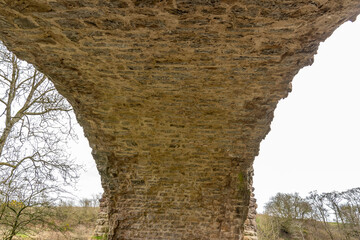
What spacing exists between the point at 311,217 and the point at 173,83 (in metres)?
20.3

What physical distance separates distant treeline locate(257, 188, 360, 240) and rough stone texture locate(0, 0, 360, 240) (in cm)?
1167

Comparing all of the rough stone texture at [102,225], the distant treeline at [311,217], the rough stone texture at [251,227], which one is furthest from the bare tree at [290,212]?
the rough stone texture at [102,225]

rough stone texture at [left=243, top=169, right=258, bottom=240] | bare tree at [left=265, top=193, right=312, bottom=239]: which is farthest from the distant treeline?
rough stone texture at [left=243, top=169, right=258, bottom=240]

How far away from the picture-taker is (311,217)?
730 inches

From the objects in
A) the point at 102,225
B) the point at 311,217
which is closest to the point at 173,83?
the point at 102,225

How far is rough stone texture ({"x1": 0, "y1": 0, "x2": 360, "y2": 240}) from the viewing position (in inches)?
89.1

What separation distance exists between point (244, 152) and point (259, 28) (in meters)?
2.45

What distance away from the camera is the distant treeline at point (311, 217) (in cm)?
1467

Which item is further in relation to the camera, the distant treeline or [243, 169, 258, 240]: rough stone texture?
the distant treeline

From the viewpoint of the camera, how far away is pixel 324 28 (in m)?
2.46

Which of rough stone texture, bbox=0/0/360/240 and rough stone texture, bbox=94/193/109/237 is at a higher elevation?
rough stone texture, bbox=0/0/360/240

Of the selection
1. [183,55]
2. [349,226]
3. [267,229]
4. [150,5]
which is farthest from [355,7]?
[349,226]

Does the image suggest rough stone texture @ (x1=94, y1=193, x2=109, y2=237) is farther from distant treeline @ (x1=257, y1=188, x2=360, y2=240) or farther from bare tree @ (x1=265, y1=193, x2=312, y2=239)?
bare tree @ (x1=265, y1=193, x2=312, y2=239)

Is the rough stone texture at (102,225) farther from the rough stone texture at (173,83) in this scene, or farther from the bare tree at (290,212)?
the bare tree at (290,212)
